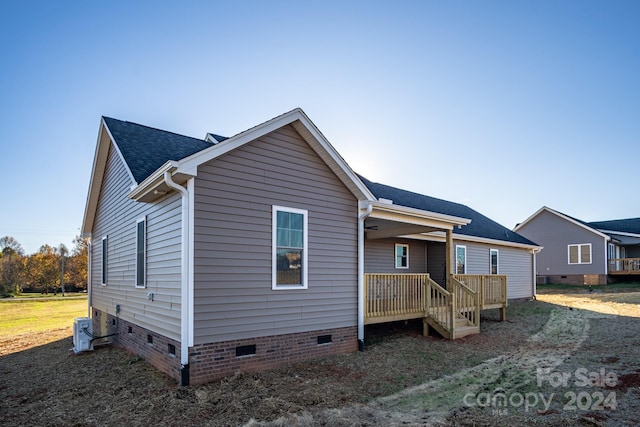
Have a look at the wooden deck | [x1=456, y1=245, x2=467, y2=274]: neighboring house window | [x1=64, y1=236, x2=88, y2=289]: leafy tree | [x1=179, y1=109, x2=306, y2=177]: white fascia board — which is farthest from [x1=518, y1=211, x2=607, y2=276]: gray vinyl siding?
[x1=64, y1=236, x2=88, y2=289]: leafy tree

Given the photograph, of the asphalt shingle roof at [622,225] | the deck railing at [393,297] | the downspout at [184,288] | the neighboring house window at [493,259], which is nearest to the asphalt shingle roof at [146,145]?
the downspout at [184,288]

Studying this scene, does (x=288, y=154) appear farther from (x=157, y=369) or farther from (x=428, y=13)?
(x=428, y=13)

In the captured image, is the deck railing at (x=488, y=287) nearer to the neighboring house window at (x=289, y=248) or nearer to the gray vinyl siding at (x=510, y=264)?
the gray vinyl siding at (x=510, y=264)

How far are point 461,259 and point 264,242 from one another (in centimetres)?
1169

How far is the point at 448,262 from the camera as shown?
11922mm

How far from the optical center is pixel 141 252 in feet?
29.9

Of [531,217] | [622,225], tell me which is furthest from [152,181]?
[622,225]

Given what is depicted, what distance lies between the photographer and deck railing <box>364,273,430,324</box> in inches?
395

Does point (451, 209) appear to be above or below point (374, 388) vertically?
above

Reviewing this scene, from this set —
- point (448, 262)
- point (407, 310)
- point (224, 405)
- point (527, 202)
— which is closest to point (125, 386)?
point (224, 405)

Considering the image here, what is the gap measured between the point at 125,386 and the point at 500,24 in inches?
539

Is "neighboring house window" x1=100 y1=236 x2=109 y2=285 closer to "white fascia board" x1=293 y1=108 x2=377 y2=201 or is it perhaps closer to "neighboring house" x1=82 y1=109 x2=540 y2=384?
"neighboring house" x1=82 y1=109 x2=540 y2=384

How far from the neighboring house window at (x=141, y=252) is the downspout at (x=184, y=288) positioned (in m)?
2.41

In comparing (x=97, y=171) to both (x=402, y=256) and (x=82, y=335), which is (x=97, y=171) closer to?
(x=82, y=335)
